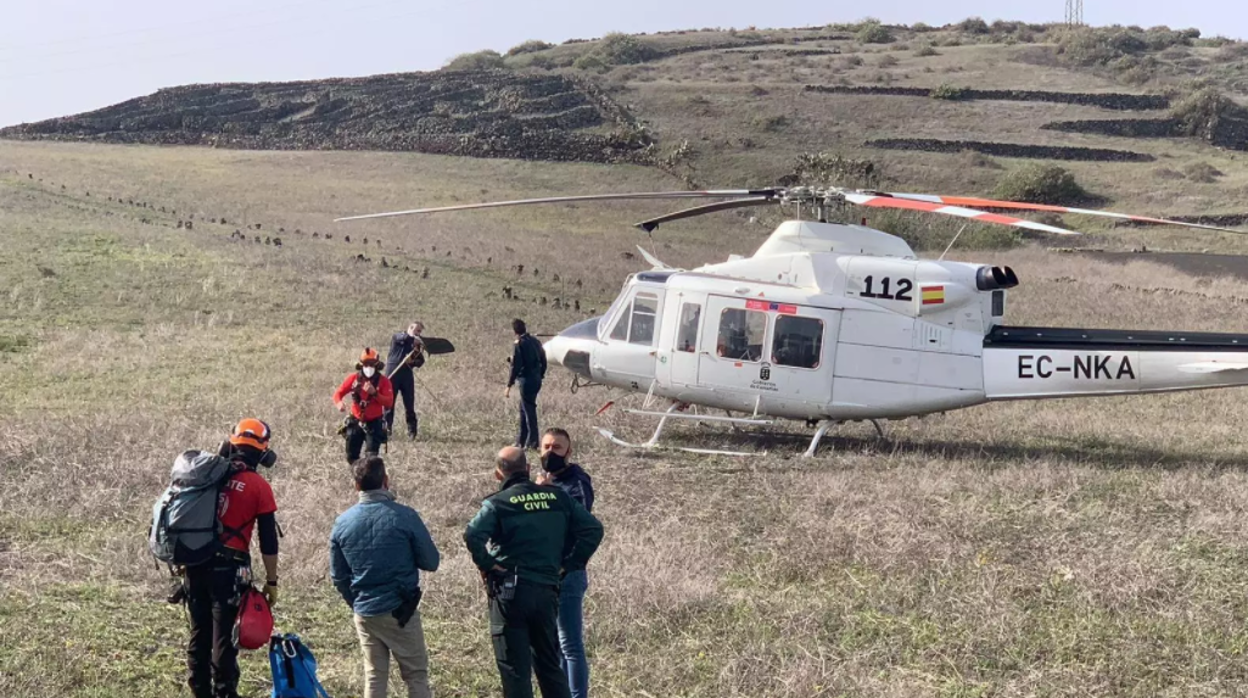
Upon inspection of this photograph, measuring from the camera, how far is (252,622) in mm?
5770

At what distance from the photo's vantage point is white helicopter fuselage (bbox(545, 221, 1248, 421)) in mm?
12641

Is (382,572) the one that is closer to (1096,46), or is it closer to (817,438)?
(817,438)

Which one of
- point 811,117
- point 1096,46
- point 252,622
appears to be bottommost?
point 252,622

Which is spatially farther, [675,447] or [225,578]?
[675,447]

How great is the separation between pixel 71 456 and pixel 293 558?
14.4ft

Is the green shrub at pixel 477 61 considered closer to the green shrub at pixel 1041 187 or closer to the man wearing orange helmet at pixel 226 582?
the green shrub at pixel 1041 187

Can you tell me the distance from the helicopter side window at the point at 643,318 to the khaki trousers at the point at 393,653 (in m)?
8.51

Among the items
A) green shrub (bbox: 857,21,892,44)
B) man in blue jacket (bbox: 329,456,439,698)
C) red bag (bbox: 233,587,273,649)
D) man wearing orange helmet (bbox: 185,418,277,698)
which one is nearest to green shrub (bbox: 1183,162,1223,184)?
green shrub (bbox: 857,21,892,44)

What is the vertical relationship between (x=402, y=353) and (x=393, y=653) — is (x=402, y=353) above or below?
above

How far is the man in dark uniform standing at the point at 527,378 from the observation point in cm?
1334

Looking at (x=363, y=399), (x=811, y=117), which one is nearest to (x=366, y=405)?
(x=363, y=399)

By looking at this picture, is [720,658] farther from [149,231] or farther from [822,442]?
[149,231]

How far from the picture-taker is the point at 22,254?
26.1 meters

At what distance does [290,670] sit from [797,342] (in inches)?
342
